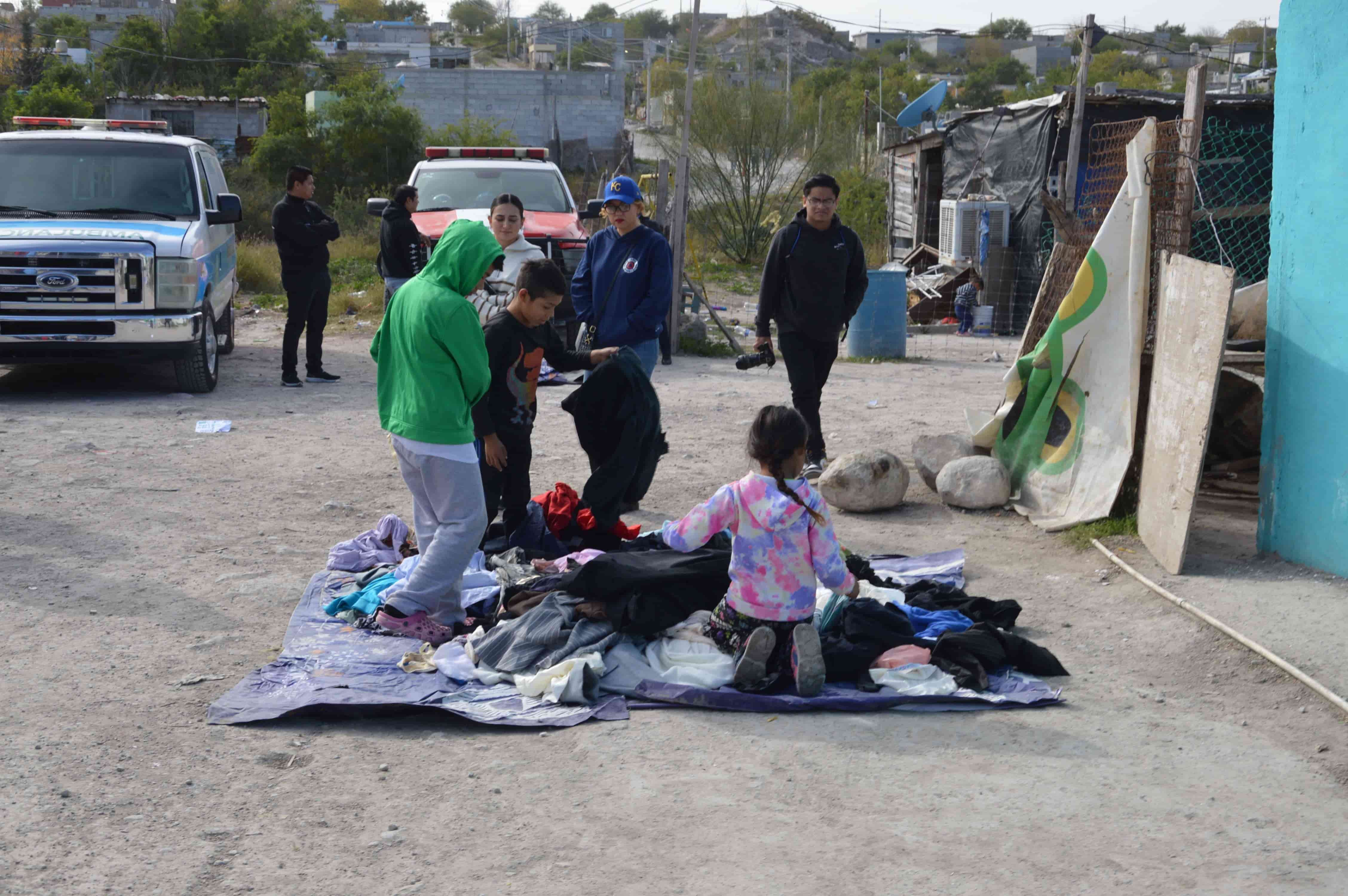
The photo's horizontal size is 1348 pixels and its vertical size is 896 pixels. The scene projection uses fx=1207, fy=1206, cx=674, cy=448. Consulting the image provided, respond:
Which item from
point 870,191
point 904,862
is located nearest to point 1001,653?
point 904,862

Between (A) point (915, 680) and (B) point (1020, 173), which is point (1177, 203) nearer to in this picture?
(A) point (915, 680)

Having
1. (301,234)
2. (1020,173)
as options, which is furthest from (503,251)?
(1020,173)

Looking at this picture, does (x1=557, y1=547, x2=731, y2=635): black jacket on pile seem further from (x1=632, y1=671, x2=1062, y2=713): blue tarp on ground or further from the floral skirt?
(x1=632, y1=671, x2=1062, y2=713): blue tarp on ground

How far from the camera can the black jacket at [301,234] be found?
1057 cm

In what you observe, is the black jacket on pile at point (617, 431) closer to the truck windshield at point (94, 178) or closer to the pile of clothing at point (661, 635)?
the pile of clothing at point (661, 635)

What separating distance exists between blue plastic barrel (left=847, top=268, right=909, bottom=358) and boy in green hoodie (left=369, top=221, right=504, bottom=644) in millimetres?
9182

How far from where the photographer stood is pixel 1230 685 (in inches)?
181

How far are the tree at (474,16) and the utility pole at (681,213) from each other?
110101 mm

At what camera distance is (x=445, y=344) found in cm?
466

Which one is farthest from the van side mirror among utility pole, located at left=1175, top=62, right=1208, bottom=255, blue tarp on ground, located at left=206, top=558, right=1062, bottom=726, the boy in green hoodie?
utility pole, located at left=1175, top=62, right=1208, bottom=255

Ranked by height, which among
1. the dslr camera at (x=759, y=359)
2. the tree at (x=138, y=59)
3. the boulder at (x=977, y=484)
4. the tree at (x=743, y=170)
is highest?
the tree at (x=138, y=59)

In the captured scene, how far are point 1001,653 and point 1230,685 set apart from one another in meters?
0.88

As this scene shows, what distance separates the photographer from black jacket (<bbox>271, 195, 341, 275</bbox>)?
10.6 metres

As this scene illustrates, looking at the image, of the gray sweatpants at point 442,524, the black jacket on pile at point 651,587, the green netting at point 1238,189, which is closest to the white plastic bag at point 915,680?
the black jacket on pile at point 651,587
